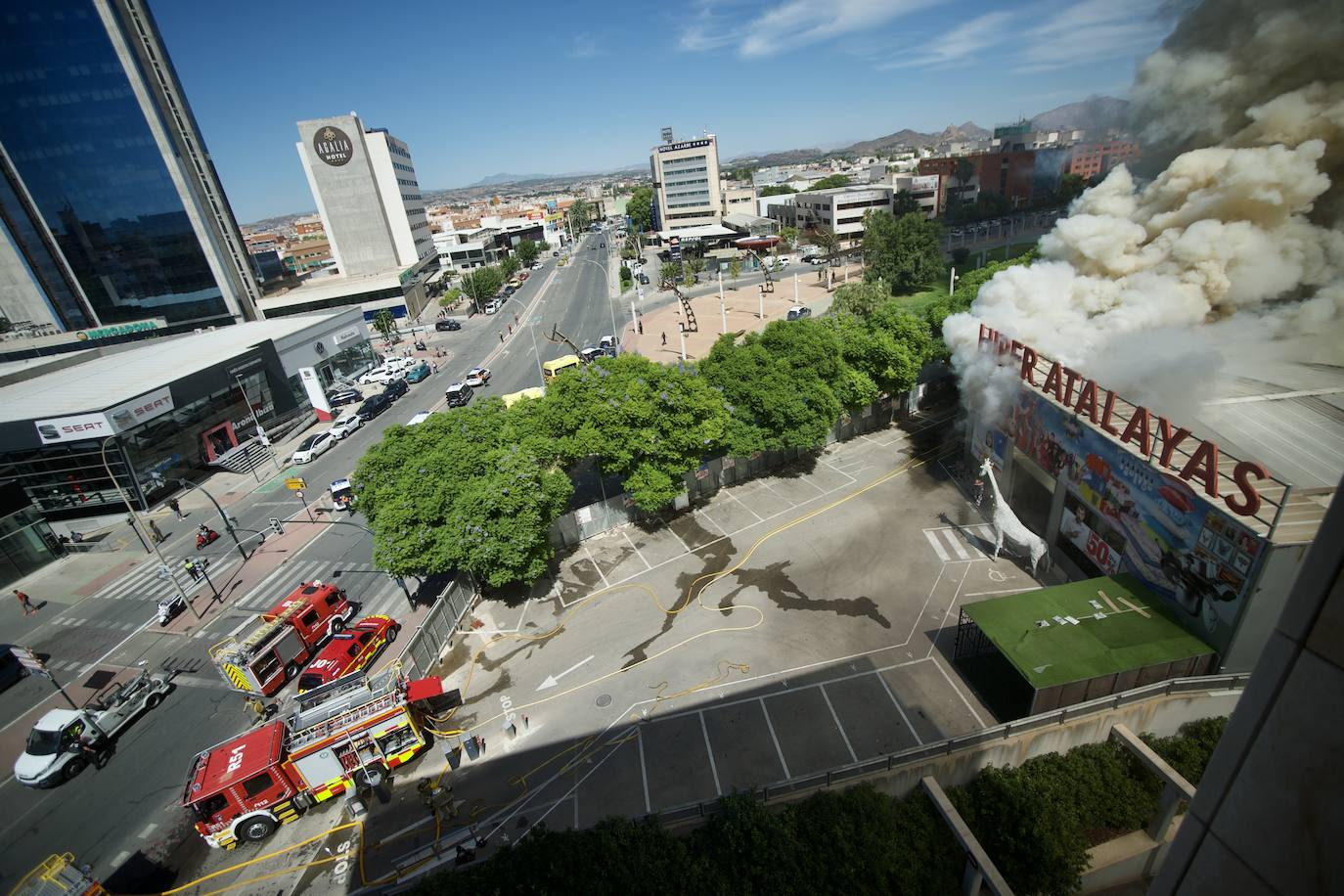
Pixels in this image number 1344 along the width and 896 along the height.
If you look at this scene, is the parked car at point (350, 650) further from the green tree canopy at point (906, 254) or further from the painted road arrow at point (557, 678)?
the green tree canopy at point (906, 254)

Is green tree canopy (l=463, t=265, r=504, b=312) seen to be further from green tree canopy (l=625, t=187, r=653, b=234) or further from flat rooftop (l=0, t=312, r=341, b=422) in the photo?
green tree canopy (l=625, t=187, r=653, b=234)

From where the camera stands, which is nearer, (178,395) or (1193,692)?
(1193,692)

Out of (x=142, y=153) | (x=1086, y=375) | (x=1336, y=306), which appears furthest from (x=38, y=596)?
(x=1336, y=306)

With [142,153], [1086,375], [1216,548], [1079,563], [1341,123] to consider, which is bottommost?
[1079,563]

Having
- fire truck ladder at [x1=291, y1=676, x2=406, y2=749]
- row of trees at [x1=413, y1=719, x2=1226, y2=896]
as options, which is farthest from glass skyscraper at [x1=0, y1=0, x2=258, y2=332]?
row of trees at [x1=413, y1=719, x2=1226, y2=896]

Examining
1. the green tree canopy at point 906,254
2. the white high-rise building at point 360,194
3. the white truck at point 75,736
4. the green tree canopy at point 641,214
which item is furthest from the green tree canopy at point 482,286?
the white truck at point 75,736

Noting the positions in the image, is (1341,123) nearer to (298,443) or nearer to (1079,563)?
(1079,563)

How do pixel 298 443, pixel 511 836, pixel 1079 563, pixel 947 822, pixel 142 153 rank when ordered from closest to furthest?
1. pixel 947 822
2. pixel 511 836
3. pixel 1079 563
4. pixel 298 443
5. pixel 142 153
